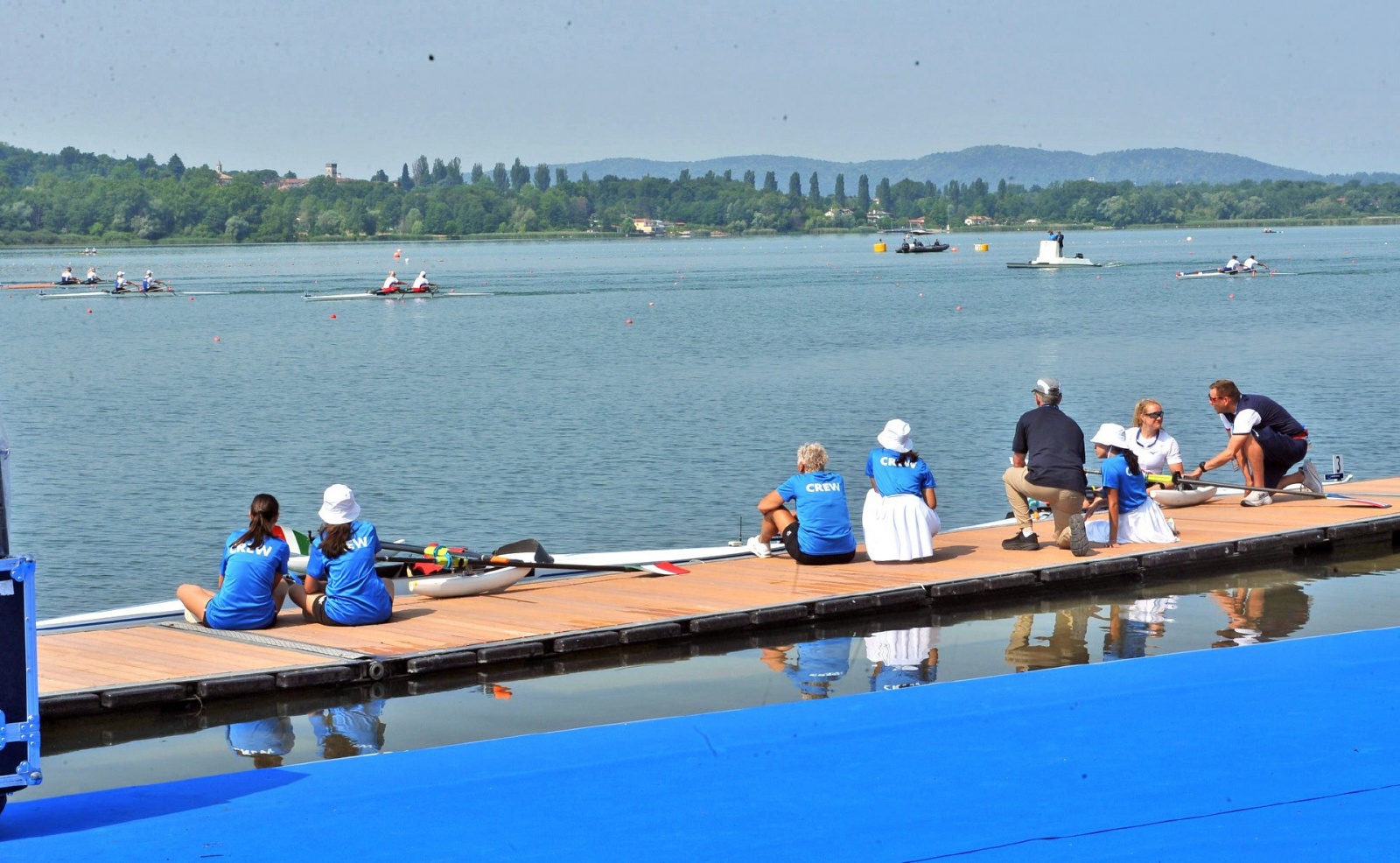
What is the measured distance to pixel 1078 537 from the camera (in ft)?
50.0

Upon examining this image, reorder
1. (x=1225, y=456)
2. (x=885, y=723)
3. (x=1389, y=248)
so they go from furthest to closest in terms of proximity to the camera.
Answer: (x=1389, y=248) < (x=1225, y=456) < (x=885, y=723)

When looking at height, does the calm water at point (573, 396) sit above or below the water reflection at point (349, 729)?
below

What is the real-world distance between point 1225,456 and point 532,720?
10516 millimetres

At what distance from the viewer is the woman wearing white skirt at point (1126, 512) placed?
1584 cm

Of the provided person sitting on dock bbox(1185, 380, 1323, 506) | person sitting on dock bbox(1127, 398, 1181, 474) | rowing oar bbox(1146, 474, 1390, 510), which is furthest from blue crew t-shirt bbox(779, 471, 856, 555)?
person sitting on dock bbox(1185, 380, 1323, 506)

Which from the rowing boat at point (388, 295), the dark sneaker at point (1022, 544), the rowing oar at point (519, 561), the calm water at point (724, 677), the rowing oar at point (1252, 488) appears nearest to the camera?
the calm water at point (724, 677)

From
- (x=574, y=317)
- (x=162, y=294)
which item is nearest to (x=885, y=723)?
(x=574, y=317)

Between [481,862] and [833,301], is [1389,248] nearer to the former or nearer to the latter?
[833,301]

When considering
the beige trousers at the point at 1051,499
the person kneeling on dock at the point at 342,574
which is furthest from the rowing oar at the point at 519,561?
the beige trousers at the point at 1051,499

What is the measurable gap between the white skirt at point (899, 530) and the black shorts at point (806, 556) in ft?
0.89

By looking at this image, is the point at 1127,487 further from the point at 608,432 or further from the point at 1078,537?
the point at 608,432

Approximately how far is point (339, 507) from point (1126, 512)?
8.39 m

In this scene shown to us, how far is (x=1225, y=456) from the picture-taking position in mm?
18094

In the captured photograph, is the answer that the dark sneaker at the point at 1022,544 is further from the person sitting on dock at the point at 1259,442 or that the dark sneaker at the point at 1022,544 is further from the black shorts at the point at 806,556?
the person sitting on dock at the point at 1259,442
